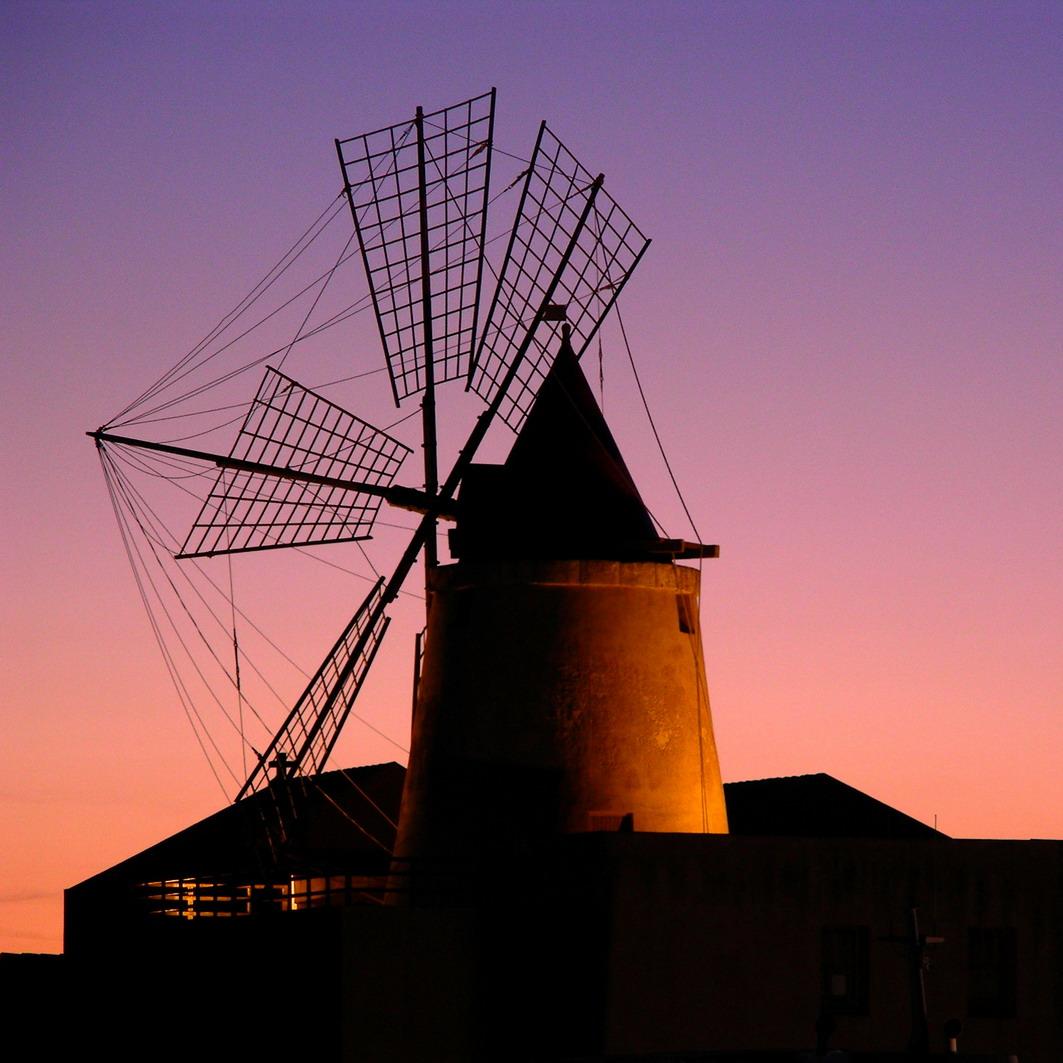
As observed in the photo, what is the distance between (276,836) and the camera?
32.4 meters

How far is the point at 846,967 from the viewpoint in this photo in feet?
92.7

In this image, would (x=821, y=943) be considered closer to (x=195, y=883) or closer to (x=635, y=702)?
(x=635, y=702)

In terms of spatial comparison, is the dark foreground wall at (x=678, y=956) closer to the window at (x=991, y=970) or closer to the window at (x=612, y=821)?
the window at (x=991, y=970)

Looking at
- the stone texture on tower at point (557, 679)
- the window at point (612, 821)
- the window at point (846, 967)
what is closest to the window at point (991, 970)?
the window at point (846, 967)

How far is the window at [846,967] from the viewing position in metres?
28.0

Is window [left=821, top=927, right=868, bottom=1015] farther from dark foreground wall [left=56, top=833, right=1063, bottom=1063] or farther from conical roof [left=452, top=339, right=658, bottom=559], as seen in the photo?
conical roof [left=452, top=339, right=658, bottom=559]

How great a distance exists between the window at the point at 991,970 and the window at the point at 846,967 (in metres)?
1.42

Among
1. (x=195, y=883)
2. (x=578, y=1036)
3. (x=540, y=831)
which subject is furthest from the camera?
(x=195, y=883)

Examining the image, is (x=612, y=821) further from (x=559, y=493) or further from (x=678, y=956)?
(x=559, y=493)

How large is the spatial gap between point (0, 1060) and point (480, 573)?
10.0 m

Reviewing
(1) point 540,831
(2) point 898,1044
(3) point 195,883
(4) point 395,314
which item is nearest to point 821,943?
(2) point 898,1044

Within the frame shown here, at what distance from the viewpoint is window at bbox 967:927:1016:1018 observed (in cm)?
2870

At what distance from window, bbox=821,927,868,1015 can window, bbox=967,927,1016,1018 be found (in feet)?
4.66

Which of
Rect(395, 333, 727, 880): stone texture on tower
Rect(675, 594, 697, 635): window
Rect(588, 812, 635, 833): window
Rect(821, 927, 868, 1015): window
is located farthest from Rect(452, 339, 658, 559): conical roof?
Rect(821, 927, 868, 1015): window
